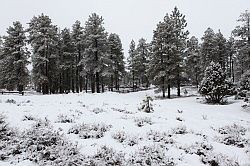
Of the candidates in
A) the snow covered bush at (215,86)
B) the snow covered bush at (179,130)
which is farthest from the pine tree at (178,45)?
the snow covered bush at (179,130)

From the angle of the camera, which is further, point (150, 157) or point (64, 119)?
point (64, 119)

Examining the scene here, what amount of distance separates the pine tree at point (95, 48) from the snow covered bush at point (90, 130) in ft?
91.0

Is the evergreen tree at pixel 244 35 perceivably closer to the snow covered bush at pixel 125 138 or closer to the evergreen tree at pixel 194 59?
the evergreen tree at pixel 194 59

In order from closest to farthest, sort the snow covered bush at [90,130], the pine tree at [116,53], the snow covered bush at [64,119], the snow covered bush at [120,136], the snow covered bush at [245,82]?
the snow covered bush at [120,136] → the snow covered bush at [90,130] → the snow covered bush at [64,119] → the snow covered bush at [245,82] → the pine tree at [116,53]

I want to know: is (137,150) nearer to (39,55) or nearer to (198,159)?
(198,159)

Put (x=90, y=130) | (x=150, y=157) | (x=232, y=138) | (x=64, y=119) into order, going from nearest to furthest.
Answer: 1. (x=150, y=157)
2. (x=232, y=138)
3. (x=90, y=130)
4. (x=64, y=119)

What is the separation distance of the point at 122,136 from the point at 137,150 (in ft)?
3.77

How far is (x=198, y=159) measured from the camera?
726cm

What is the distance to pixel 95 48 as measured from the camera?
123ft

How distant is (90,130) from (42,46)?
1187 inches

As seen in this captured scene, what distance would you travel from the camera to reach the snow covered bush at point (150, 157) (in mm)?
6770

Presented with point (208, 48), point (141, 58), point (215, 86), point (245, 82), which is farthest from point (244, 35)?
point (141, 58)

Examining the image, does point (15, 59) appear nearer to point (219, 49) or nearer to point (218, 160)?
point (218, 160)

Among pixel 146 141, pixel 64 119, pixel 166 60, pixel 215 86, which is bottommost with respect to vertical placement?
pixel 146 141
